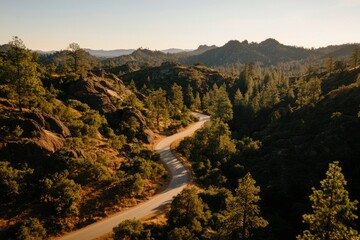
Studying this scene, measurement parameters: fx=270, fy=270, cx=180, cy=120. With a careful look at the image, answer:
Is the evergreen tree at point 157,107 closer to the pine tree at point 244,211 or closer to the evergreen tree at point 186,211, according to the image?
the evergreen tree at point 186,211

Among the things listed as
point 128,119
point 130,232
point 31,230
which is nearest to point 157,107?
point 128,119

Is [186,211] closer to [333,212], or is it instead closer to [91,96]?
[333,212]

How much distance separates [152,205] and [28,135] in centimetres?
2258

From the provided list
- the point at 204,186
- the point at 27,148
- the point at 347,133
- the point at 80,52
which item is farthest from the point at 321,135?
the point at 80,52

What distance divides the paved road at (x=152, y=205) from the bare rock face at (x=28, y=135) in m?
14.4

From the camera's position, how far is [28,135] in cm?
4291

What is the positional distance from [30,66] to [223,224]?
4463cm

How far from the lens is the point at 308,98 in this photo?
9250 centimetres

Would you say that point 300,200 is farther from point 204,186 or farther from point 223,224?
point 223,224

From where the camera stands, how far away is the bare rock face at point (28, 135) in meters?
39.9

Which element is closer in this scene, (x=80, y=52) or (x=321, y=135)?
(x=321, y=135)

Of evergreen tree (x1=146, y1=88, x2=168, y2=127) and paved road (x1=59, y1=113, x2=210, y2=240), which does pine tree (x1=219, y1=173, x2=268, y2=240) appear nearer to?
paved road (x1=59, y1=113, x2=210, y2=240)

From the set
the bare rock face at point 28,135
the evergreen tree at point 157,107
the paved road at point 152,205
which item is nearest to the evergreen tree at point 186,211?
the paved road at point 152,205

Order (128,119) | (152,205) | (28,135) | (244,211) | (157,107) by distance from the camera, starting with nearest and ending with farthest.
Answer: (244,211) → (152,205) → (28,135) → (128,119) → (157,107)
